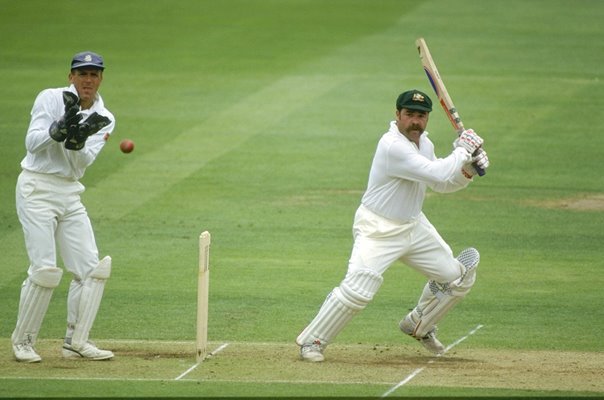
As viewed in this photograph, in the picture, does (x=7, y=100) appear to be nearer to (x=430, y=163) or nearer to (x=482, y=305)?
(x=482, y=305)

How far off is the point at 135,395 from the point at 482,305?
513 cm

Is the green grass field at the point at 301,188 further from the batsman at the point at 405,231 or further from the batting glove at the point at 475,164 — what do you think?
the batting glove at the point at 475,164

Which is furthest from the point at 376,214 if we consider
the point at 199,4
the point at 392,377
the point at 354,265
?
the point at 199,4

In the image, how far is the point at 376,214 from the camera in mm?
10953

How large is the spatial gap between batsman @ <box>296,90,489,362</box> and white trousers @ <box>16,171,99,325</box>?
1.86 meters

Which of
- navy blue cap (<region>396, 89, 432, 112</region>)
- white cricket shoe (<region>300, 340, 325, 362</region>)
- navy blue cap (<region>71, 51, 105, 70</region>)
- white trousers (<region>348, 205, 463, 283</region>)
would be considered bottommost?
white cricket shoe (<region>300, 340, 325, 362</region>)

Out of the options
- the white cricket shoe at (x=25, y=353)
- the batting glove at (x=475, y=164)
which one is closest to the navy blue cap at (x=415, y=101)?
the batting glove at (x=475, y=164)

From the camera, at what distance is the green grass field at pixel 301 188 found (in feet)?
35.4

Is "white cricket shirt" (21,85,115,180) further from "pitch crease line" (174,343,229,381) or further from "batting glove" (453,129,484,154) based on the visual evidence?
"batting glove" (453,129,484,154)

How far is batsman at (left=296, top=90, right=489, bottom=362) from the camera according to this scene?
34.9ft

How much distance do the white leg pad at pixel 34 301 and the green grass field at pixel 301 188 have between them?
0.28 metres

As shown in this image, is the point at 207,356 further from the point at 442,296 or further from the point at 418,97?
the point at 418,97

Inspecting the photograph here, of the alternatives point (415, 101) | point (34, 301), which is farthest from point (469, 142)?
point (34, 301)

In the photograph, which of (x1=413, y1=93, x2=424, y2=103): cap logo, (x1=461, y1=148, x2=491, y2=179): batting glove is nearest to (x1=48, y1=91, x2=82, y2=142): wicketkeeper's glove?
(x1=413, y1=93, x2=424, y2=103): cap logo
